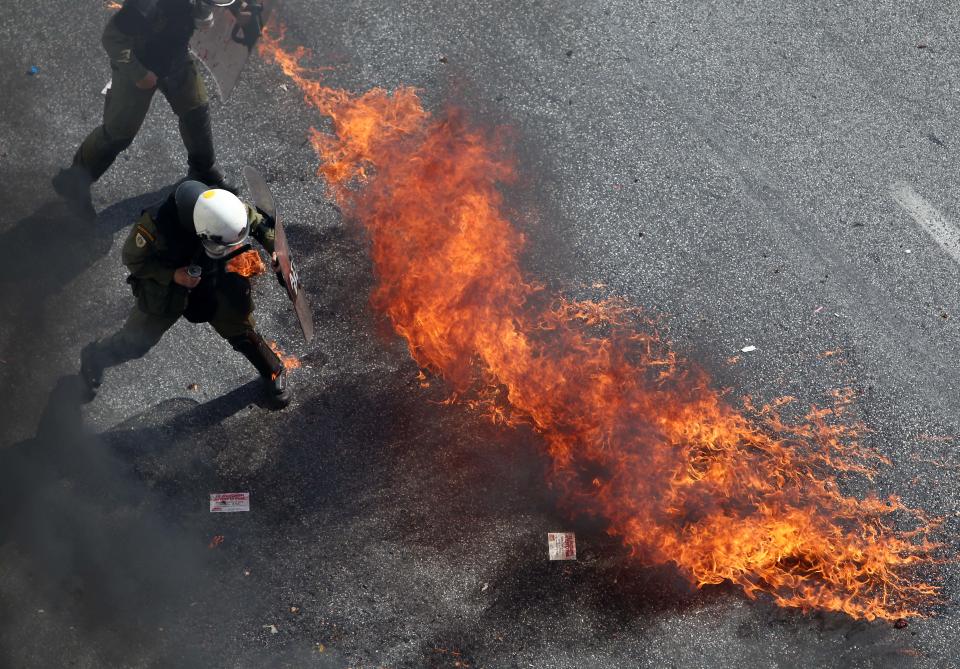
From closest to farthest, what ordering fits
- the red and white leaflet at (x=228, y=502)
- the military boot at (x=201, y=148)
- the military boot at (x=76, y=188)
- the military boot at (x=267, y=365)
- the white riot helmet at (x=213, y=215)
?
1. the white riot helmet at (x=213, y=215)
2. the military boot at (x=267, y=365)
3. the red and white leaflet at (x=228, y=502)
4. the military boot at (x=201, y=148)
5. the military boot at (x=76, y=188)

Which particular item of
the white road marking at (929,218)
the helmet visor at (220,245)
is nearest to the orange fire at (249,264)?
the helmet visor at (220,245)

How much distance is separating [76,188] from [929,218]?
6702 millimetres

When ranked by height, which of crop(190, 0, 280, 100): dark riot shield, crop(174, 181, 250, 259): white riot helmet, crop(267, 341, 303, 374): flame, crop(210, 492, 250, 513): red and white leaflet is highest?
crop(174, 181, 250, 259): white riot helmet

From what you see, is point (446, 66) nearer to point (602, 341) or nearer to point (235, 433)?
point (602, 341)

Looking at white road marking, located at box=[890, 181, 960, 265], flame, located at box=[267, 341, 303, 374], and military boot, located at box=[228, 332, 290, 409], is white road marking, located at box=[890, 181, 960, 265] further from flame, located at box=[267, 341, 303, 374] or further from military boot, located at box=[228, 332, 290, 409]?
military boot, located at box=[228, 332, 290, 409]

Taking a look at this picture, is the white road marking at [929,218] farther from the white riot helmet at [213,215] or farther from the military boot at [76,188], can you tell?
the military boot at [76,188]

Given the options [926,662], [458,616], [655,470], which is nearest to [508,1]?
[655,470]

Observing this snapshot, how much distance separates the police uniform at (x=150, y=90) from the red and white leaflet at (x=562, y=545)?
3.56 metres

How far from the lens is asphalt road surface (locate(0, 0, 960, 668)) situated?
4.90 metres

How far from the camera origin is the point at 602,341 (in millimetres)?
5574

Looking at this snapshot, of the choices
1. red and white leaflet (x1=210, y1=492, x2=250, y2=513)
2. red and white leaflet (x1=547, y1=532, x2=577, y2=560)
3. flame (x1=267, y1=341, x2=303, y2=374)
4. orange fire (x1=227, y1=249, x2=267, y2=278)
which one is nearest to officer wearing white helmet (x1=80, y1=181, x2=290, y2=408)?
flame (x1=267, y1=341, x2=303, y2=374)

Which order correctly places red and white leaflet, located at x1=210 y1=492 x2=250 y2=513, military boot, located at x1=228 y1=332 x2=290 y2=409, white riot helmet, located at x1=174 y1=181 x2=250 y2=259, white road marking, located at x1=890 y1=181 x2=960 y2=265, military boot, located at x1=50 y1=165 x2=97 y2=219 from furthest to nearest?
1. white road marking, located at x1=890 y1=181 x2=960 y2=265
2. military boot, located at x1=50 y1=165 x2=97 y2=219
3. red and white leaflet, located at x1=210 y1=492 x2=250 y2=513
4. military boot, located at x1=228 y1=332 x2=290 y2=409
5. white riot helmet, located at x1=174 y1=181 x2=250 y2=259

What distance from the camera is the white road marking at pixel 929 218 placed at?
239 inches

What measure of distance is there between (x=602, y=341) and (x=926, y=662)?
9.92 feet
